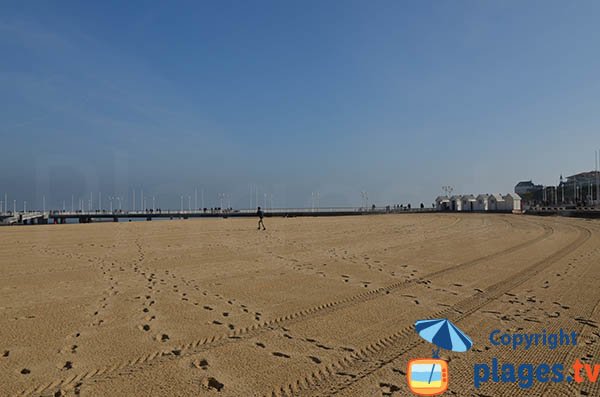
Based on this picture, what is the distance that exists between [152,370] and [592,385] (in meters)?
5.09

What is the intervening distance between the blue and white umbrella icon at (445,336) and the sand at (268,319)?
85 cm

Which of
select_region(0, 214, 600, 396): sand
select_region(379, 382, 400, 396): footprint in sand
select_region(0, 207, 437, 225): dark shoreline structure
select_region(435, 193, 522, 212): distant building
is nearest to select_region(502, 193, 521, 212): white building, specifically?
select_region(435, 193, 522, 212): distant building

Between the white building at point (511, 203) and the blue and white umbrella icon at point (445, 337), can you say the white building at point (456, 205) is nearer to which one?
the white building at point (511, 203)

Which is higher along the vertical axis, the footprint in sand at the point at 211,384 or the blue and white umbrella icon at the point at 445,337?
the blue and white umbrella icon at the point at 445,337

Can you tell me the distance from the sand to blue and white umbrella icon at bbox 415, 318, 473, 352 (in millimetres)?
847

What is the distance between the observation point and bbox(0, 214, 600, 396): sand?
4602 millimetres

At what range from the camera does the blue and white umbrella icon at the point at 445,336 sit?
12.7 ft

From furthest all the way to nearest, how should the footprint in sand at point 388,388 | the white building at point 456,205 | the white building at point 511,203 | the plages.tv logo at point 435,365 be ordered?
the white building at point 456,205 → the white building at point 511,203 → the footprint in sand at point 388,388 → the plages.tv logo at point 435,365

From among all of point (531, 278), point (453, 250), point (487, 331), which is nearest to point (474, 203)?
point (453, 250)

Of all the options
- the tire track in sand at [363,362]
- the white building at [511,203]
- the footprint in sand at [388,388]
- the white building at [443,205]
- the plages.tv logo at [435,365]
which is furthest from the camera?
the white building at [443,205]

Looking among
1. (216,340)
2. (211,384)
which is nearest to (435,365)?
(211,384)

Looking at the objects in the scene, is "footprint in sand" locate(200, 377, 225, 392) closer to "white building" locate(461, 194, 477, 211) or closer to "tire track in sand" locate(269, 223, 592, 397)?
"tire track in sand" locate(269, 223, 592, 397)

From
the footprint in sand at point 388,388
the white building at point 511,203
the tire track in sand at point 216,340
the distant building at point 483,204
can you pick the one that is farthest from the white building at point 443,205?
the footprint in sand at point 388,388

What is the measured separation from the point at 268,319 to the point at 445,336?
369 cm
